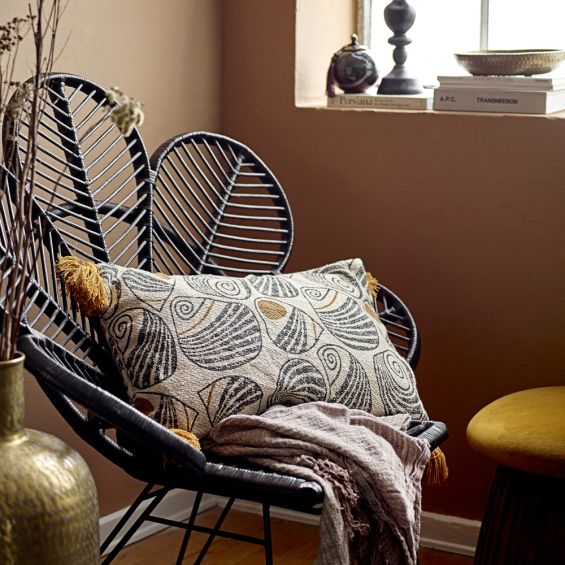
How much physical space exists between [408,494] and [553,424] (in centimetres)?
37

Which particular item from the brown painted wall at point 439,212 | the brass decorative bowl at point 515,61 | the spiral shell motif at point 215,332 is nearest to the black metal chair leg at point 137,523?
the spiral shell motif at point 215,332

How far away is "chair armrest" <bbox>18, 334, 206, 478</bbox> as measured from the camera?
1.49m

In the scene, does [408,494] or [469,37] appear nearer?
[408,494]

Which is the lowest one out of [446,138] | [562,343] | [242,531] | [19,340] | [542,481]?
[242,531]

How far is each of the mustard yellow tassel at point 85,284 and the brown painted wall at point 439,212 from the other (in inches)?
37.8

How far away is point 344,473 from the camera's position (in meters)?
1.64

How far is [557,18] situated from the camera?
264cm

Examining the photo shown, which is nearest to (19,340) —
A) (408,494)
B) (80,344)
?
(80,344)

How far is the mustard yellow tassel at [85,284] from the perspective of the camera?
5.73 ft

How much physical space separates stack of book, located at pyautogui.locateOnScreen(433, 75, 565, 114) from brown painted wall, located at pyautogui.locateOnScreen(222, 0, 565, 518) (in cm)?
4

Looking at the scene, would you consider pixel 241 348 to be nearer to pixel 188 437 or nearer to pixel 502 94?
pixel 188 437

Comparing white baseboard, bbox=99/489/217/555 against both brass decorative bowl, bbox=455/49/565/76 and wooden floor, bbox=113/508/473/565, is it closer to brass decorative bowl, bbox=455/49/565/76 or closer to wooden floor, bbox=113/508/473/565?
wooden floor, bbox=113/508/473/565

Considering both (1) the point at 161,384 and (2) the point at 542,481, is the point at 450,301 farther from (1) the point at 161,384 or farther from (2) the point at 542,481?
(1) the point at 161,384

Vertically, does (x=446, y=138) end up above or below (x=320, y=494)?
above
